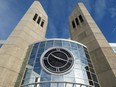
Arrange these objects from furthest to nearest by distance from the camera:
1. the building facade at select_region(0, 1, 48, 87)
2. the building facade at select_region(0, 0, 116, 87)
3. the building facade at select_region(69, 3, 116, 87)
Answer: the building facade at select_region(69, 3, 116, 87) → the building facade at select_region(0, 1, 48, 87) → the building facade at select_region(0, 0, 116, 87)

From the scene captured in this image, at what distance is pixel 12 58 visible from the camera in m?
23.0

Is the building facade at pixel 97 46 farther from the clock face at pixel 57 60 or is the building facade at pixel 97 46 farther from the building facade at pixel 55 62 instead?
the clock face at pixel 57 60

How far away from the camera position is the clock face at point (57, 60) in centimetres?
1895

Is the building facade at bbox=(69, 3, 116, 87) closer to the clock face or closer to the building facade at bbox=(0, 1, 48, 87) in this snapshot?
the clock face

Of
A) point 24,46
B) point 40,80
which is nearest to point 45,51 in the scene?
point 40,80

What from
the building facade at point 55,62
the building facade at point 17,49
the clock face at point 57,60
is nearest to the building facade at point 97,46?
the building facade at point 55,62

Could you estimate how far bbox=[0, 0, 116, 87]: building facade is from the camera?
18.2 meters

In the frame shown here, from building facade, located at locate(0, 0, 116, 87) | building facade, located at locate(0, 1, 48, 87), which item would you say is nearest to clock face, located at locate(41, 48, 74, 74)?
building facade, located at locate(0, 0, 116, 87)

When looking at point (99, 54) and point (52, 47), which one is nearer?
point (52, 47)

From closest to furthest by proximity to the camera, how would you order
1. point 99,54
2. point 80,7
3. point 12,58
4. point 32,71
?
point 32,71
point 12,58
point 99,54
point 80,7

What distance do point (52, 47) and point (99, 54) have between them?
8683 millimetres

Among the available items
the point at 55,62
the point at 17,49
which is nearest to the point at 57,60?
the point at 55,62

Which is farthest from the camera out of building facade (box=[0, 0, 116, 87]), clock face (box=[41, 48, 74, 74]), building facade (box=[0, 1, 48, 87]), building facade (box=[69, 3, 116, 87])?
building facade (box=[69, 3, 116, 87])

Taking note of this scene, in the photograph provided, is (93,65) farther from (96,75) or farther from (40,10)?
(40,10)
